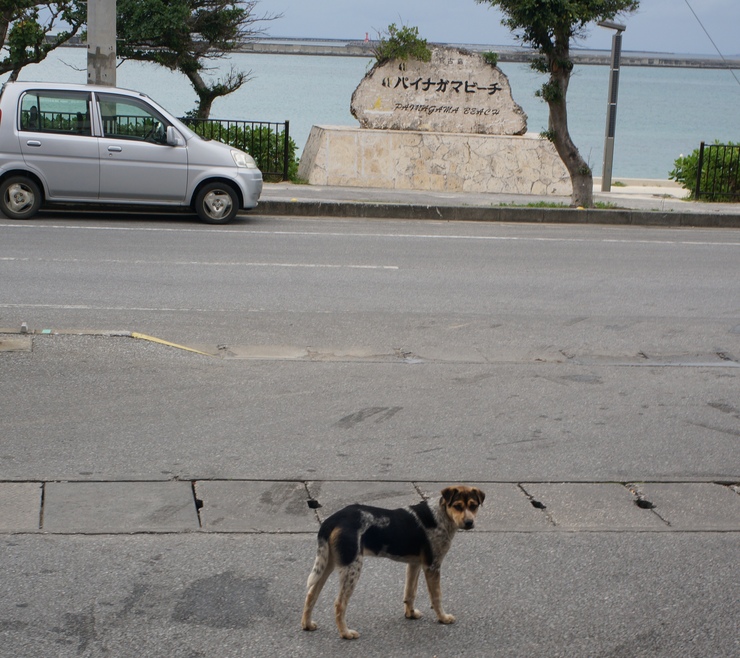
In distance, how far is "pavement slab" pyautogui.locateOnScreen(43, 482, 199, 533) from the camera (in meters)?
4.98

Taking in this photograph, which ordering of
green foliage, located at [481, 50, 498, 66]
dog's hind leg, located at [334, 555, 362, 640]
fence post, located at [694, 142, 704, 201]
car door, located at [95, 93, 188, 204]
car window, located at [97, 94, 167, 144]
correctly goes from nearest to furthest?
dog's hind leg, located at [334, 555, 362, 640] → car door, located at [95, 93, 188, 204] → car window, located at [97, 94, 167, 144] → fence post, located at [694, 142, 704, 201] → green foliage, located at [481, 50, 498, 66]

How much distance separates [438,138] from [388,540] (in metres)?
17.3

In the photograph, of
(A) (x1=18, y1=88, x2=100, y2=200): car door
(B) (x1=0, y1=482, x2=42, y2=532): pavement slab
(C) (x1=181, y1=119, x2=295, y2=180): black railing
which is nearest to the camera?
(B) (x1=0, y1=482, x2=42, y2=532): pavement slab

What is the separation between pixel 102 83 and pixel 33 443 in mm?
11946

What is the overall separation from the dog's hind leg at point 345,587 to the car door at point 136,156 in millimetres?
11398

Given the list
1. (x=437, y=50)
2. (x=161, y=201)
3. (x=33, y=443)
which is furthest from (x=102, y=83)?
(x=33, y=443)

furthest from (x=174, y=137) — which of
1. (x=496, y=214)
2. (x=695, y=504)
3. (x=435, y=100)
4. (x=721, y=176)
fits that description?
(x=721, y=176)

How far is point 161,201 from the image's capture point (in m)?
14.8

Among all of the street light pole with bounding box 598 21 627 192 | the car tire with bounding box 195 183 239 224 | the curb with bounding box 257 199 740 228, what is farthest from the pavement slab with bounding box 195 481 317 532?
the street light pole with bounding box 598 21 627 192

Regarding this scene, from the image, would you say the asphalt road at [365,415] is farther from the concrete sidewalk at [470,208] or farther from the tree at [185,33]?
the tree at [185,33]

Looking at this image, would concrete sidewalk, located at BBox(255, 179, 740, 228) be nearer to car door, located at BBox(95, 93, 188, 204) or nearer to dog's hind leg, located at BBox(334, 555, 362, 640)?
car door, located at BBox(95, 93, 188, 204)

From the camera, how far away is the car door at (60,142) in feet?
46.4

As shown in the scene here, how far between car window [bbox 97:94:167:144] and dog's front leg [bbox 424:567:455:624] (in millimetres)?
11517

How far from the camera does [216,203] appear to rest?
49.1 feet
